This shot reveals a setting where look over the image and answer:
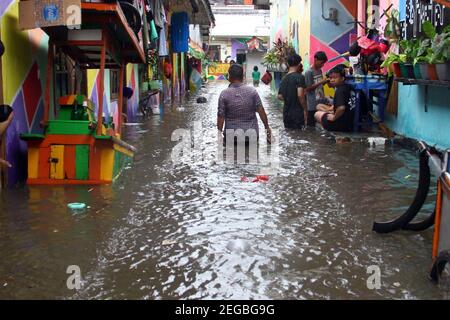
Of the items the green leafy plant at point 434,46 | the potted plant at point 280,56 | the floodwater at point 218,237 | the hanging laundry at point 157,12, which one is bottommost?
the floodwater at point 218,237

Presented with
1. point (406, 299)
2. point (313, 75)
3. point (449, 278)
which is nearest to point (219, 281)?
point (406, 299)

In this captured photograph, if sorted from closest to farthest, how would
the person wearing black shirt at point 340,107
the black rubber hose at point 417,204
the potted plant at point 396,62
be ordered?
the black rubber hose at point 417,204
the potted plant at point 396,62
the person wearing black shirt at point 340,107

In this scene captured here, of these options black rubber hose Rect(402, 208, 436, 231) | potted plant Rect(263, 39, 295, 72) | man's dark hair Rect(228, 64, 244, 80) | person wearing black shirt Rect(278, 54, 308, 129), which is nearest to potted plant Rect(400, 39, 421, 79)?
man's dark hair Rect(228, 64, 244, 80)

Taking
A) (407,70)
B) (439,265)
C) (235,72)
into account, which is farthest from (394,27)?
(439,265)

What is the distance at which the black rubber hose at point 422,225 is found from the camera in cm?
466

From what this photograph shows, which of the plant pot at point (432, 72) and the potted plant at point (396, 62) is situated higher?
the potted plant at point (396, 62)

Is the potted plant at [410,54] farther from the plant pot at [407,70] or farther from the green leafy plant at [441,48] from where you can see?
the green leafy plant at [441,48]

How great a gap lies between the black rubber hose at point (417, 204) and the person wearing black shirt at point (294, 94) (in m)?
6.77

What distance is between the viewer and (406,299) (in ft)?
11.4

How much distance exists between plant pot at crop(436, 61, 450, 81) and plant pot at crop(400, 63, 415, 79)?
1.08 m

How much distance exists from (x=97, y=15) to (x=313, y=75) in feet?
22.5

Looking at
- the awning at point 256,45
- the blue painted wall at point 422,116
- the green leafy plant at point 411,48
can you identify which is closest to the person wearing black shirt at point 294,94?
the blue painted wall at point 422,116

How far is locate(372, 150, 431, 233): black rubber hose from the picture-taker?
171 inches

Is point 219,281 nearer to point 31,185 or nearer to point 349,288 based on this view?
point 349,288
